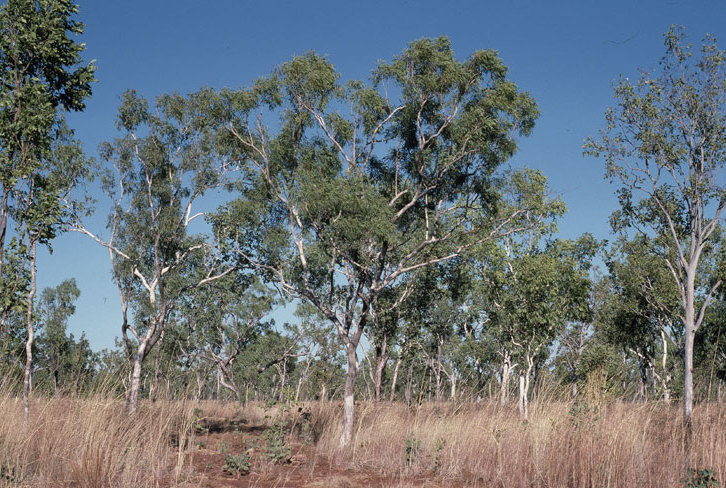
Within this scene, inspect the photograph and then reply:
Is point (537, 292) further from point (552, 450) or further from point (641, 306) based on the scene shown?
point (552, 450)

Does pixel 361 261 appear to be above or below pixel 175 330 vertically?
→ above

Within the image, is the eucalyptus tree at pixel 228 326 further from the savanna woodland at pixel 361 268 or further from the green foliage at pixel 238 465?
the green foliage at pixel 238 465

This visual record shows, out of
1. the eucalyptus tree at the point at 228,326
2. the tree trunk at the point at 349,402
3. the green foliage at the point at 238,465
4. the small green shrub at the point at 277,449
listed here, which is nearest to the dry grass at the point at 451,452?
the small green shrub at the point at 277,449

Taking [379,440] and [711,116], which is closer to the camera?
[379,440]

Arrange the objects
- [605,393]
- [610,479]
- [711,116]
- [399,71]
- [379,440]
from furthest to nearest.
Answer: [711,116] → [399,71] → [379,440] → [605,393] → [610,479]

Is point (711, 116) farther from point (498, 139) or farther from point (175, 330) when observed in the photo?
point (175, 330)

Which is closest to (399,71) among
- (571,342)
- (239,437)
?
(239,437)

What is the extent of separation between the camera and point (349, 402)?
1411cm

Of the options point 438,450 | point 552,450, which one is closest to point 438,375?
point 438,450

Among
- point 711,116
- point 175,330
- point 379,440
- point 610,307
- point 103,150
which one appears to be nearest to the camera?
point 379,440

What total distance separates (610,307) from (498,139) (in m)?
21.2

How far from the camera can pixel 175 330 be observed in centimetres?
3512

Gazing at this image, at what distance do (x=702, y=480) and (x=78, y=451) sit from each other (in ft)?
25.8

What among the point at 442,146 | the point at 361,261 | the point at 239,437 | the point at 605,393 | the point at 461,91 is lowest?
the point at 239,437
